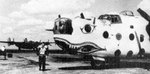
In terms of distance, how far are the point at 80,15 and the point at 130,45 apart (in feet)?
14.2

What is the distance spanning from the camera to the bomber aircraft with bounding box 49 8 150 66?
15.9 m

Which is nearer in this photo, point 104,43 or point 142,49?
point 104,43

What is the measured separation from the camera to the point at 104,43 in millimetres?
16250

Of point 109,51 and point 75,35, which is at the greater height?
point 75,35

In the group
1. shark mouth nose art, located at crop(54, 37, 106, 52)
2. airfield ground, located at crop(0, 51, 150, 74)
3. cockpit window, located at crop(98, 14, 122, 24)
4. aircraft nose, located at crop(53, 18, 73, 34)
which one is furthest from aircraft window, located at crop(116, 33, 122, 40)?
aircraft nose, located at crop(53, 18, 73, 34)

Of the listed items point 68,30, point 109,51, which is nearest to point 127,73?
point 109,51

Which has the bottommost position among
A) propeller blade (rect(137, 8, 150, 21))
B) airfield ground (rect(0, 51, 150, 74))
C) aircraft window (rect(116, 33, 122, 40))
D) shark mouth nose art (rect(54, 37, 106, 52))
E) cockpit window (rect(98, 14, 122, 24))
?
airfield ground (rect(0, 51, 150, 74))

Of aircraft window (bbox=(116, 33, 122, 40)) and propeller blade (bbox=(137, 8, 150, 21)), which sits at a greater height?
propeller blade (bbox=(137, 8, 150, 21))

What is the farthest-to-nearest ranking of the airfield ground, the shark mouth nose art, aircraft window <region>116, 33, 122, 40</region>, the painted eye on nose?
1. aircraft window <region>116, 33, 122, 40</region>
2. the airfield ground
3. the painted eye on nose
4. the shark mouth nose art

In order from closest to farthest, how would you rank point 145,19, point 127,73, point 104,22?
point 127,73 < point 104,22 < point 145,19

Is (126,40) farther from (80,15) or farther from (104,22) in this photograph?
(80,15)

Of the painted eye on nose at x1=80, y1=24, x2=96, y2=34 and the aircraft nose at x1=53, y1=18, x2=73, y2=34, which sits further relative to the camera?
the painted eye on nose at x1=80, y1=24, x2=96, y2=34

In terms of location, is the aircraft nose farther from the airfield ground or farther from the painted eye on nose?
the airfield ground

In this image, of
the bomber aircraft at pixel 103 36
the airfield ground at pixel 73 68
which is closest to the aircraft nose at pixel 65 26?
the bomber aircraft at pixel 103 36
